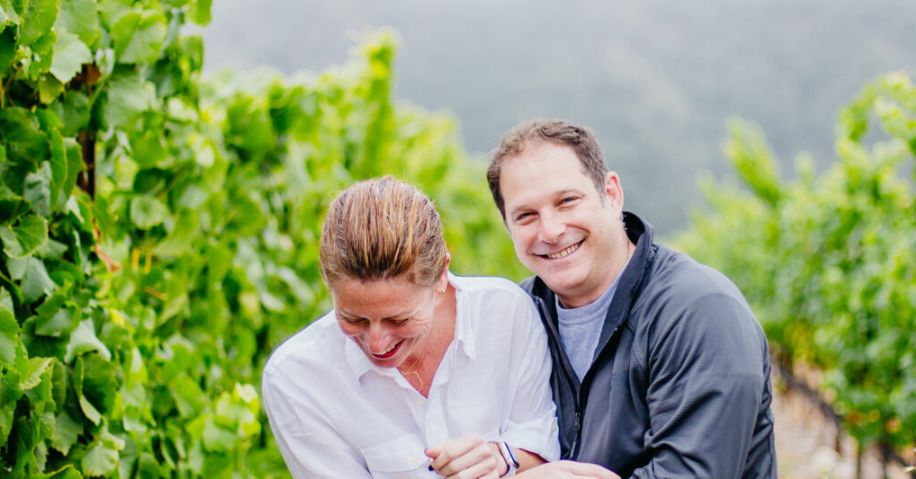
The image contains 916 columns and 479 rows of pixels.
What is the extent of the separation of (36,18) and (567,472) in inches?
59.3

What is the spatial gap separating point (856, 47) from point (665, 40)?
14387 mm

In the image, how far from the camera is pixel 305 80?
4.08 m

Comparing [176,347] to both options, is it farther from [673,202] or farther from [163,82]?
[673,202]

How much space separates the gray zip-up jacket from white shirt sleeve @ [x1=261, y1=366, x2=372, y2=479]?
1.87ft

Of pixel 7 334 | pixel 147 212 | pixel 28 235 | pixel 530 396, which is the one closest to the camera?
pixel 7 334

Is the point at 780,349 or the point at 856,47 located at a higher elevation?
the point at 856,47

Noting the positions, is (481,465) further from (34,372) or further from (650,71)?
(650,71)

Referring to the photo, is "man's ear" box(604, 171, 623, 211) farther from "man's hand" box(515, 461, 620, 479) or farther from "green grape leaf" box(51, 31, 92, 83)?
"green grape leaf" box(51, 31, 92, 83)

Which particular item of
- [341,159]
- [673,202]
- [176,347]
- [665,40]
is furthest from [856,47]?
[176,347]

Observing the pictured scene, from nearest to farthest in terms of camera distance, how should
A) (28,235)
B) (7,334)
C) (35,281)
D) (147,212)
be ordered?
(7,334)
(28,235)
(35,281)
(147,212)

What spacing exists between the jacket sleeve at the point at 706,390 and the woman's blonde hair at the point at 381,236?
0.58 meters

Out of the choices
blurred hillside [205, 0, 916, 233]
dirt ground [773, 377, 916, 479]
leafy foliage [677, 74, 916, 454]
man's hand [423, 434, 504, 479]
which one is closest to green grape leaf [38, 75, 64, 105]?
man's hand [423, 434, 504, 479]

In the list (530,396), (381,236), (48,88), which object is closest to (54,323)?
(48,88)

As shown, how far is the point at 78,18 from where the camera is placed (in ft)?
7.04
